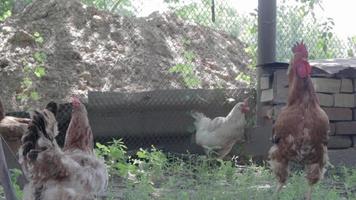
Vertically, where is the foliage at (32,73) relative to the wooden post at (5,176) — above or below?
above

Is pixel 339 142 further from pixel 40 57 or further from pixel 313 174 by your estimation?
pixel 40 57

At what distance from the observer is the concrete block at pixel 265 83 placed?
8.47m

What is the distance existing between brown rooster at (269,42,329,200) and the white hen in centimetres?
227

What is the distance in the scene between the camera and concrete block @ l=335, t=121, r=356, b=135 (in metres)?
8.12

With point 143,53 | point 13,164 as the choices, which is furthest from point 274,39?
point 13,164

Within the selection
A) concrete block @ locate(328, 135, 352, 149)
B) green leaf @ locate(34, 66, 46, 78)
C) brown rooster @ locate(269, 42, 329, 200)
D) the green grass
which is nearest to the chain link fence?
green leaf @ locate(34, 66, 46, 78)

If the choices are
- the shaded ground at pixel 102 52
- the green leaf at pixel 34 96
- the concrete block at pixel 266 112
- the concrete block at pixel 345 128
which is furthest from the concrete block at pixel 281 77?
the green leaf at pixel 34 96

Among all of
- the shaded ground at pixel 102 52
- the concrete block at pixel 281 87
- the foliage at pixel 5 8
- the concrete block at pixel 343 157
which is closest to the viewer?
the concrete block at pixel 343 157

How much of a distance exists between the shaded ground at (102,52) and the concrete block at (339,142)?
207cm

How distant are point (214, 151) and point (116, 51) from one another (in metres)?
2.08

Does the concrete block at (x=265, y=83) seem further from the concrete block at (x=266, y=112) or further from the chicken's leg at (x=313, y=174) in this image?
the chicken's leg at (x=313, y=174)

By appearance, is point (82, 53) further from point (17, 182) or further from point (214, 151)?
point (17, 182)

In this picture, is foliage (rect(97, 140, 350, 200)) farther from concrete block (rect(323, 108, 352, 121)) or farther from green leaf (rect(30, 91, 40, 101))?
green leaf (rect(30, 91, 40, 101))

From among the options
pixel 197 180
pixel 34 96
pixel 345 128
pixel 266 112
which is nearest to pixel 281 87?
pixel 266 112
